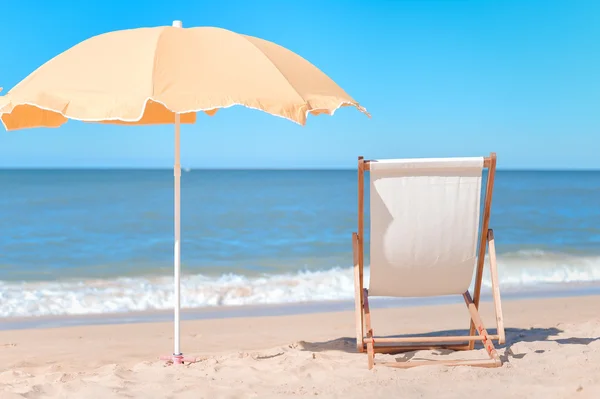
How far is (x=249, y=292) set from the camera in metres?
8.99

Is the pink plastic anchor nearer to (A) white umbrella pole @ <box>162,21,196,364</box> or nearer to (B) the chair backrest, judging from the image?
(A) white umbrella pole @ <box>162,21,196,364</box>

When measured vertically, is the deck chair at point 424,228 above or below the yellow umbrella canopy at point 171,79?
below

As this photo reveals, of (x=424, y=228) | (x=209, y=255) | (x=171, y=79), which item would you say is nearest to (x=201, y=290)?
(x=209, y=255)

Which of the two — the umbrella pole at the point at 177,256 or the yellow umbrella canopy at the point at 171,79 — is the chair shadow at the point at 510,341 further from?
the yellow umbrella canopy at the point at 171,79

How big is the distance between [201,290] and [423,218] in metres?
5.42

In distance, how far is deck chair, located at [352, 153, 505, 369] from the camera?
13.4 feet

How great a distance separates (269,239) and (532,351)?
477 inches

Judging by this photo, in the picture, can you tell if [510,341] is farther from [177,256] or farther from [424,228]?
[177,256]

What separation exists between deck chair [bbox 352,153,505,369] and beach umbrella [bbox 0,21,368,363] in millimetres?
508

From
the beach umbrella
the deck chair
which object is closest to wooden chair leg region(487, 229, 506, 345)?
the deck chair

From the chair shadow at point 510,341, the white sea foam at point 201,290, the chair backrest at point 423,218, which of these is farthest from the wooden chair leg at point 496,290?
the white sea foam at point 201,290

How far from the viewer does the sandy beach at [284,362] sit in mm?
3635

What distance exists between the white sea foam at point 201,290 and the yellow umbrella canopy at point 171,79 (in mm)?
4227

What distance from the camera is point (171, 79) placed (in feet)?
11.6
